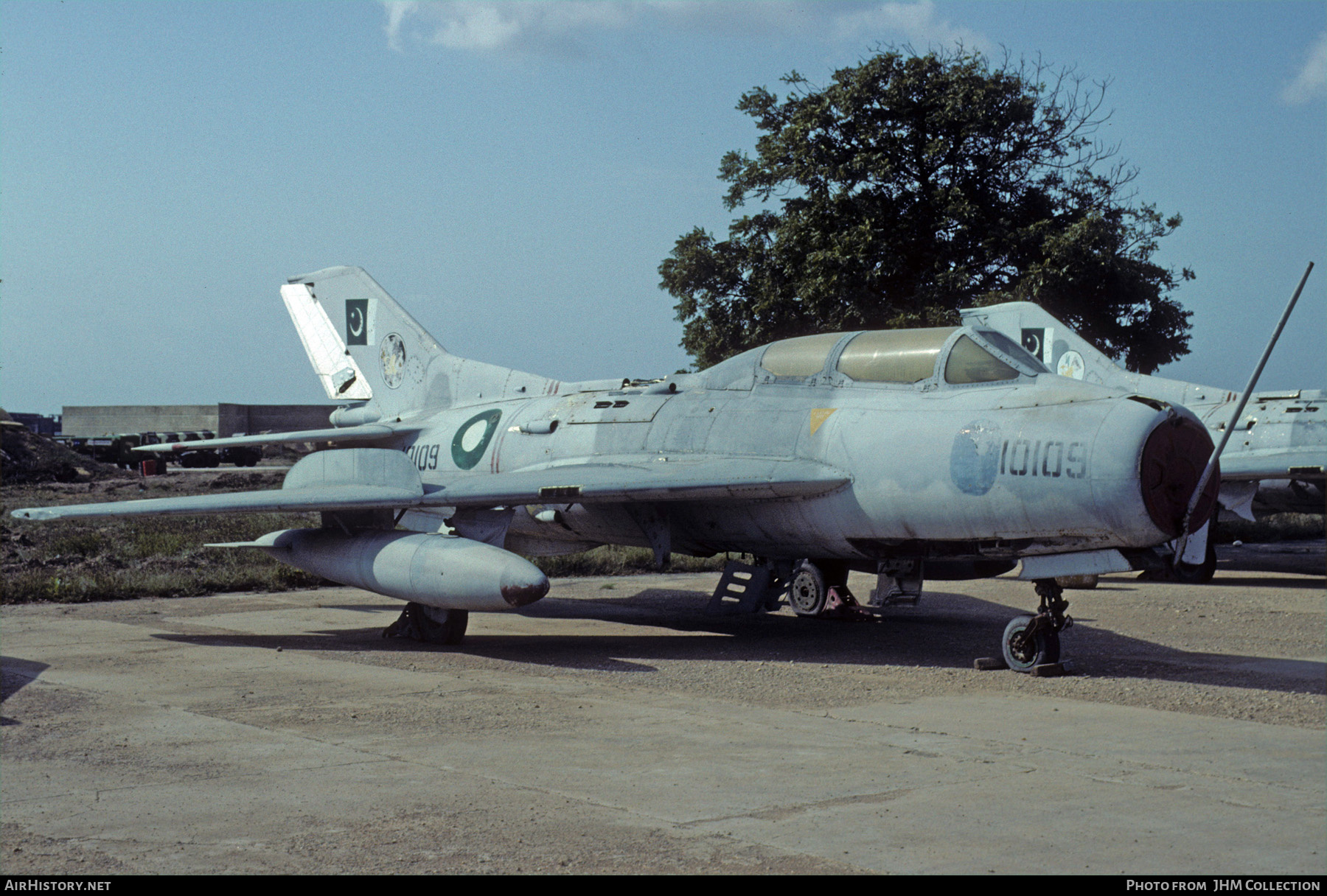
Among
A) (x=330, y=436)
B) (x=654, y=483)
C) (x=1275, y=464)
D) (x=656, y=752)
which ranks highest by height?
(x=330, y=436)

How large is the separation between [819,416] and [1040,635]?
2767 millimetres

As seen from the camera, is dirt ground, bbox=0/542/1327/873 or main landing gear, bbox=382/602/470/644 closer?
dirt ground, bbox=0/542/1327/873

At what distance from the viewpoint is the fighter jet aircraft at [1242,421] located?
19109mm

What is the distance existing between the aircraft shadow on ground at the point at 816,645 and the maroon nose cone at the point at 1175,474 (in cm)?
155

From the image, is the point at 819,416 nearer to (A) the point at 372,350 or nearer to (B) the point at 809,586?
(B) the point at 809,586

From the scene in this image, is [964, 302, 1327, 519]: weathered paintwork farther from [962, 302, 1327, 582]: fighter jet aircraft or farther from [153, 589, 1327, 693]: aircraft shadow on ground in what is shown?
[153, 589, 1327, 693]: aircraft shadow on ground

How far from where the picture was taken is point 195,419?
94.6 m

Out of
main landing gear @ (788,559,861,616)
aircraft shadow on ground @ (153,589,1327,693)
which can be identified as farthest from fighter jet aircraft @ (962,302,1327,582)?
main landing gear @ (788,559,861,616)

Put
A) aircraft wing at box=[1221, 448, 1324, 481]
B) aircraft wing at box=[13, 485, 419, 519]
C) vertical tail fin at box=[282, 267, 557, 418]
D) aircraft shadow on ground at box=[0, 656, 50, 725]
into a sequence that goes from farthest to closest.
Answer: aircraft wing at box=[1221, 448, 1324, 481]
vertical tail fin at box=[282, 267, 557, 418]
aircraft wing at box=[13, 485, 419, 519]
aircraft shadow on ground at box=[0, 656, 50, 725]

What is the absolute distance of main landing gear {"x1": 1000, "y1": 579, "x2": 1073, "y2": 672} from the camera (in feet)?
33.7

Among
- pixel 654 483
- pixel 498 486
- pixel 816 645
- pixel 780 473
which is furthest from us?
pixel 816 645

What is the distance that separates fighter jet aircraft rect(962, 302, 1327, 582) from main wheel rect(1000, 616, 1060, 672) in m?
8.90

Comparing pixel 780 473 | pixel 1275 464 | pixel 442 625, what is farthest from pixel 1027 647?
pixel 1275 464
